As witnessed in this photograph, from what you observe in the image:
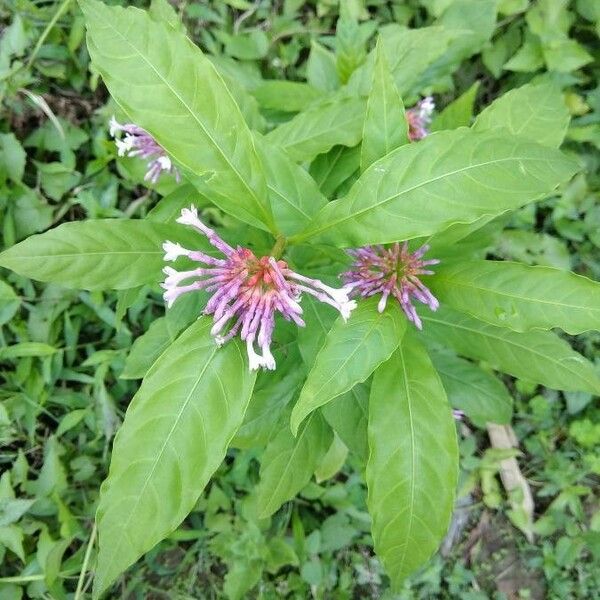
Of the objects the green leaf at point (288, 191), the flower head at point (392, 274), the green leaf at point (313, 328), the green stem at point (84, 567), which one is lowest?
the green stem at point (84, 567)

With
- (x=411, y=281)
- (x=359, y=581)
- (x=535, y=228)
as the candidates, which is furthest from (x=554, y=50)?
(x=359, y=581)

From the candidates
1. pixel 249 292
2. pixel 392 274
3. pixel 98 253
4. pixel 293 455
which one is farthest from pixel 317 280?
pixel 293 455

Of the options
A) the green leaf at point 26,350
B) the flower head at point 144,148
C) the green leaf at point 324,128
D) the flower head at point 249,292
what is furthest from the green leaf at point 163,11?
the green leaf at point 26,350

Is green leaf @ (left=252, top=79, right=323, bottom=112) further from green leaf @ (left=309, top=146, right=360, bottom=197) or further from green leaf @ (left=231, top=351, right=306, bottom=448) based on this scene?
green leaf @ (left=231, top=351, right=306, bottom=448)

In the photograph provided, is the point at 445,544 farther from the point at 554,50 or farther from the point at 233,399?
the point at 554,50

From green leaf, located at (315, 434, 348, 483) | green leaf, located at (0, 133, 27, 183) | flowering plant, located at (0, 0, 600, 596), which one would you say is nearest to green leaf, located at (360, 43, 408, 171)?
flowering plant, located at (0, 0, 600, 596)

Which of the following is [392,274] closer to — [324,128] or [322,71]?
[324,128]

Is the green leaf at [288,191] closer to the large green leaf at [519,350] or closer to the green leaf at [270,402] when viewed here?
the green leaf at [270,402]
